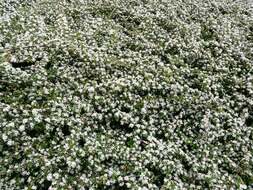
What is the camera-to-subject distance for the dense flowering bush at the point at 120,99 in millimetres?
10477

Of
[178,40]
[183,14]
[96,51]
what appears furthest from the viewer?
[183,14]

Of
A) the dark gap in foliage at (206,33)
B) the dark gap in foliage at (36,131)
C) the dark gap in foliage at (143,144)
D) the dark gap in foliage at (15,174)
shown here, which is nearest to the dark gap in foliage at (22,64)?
the dark gap in foliage at (36,131)

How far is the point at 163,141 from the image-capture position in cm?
1165

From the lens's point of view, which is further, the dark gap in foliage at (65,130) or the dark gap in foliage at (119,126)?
the dark gap in foliage at (119,126)

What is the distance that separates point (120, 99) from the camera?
1233 cm

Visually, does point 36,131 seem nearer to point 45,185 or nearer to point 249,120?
point 45,185

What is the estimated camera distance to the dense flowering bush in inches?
412

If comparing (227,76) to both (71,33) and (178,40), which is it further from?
(71,33)

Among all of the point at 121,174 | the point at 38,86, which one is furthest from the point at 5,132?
the point at 121,174

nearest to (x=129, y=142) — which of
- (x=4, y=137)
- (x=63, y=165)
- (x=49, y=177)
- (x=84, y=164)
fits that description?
(x=84, y=164)

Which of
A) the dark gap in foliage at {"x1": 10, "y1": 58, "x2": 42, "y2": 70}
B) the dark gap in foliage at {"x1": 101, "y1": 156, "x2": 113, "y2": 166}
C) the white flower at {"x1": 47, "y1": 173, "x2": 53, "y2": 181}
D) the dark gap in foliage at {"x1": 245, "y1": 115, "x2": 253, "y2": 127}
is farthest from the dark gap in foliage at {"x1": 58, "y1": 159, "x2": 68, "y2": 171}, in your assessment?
the dark gap in foliage at {"x1": 245, "y1": 115, "x2": 253, "y2": 127}

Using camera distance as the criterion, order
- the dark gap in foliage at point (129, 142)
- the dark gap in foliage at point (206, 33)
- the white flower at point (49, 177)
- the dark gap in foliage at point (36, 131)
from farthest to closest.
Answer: the dark gap in foliage at point (206, 33)
the dark gap in foliage at point (129, 142)
the dark gap in foliage at point (36, 131)
the white flower at point (49, 177)

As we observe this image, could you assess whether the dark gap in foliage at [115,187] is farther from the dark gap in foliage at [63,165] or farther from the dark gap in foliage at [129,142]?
the dark gap in foliage at [129,142]

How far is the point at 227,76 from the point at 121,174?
234 inches
